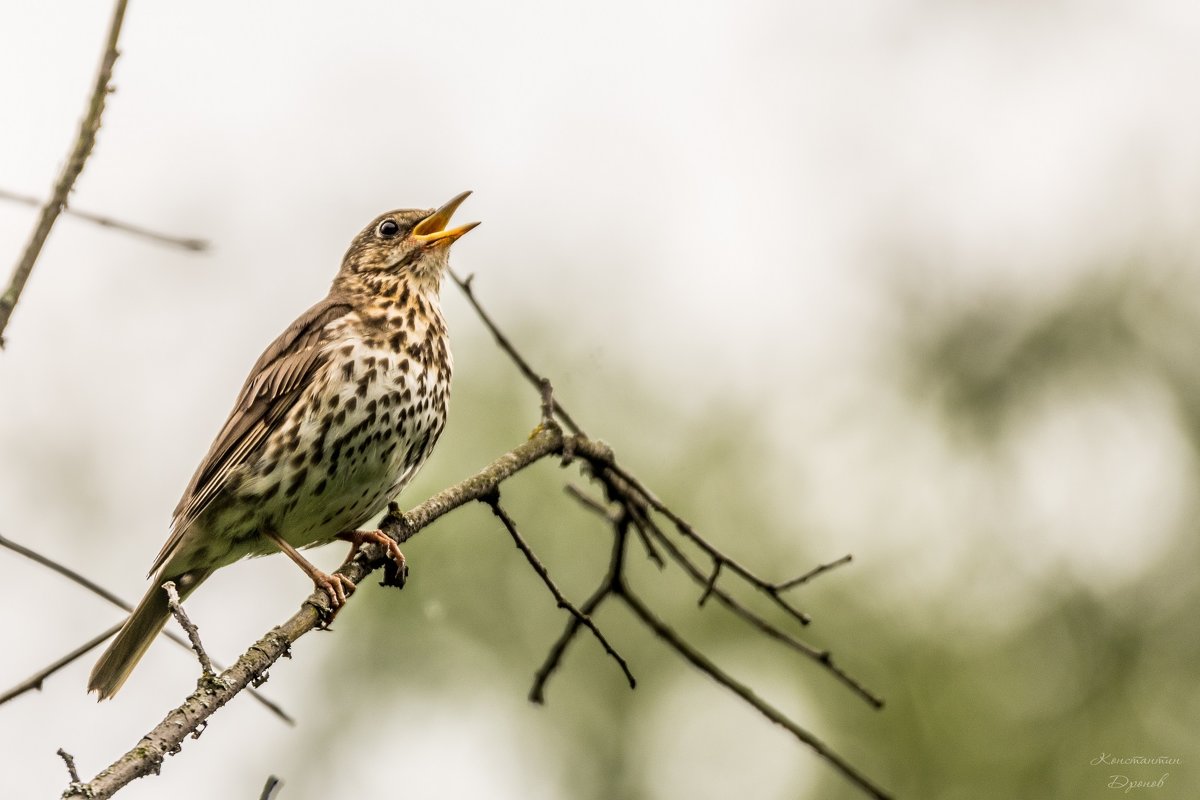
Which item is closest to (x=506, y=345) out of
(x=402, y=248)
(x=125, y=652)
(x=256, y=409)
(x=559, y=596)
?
(x=559, y=596)

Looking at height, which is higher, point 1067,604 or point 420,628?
point 1067,604

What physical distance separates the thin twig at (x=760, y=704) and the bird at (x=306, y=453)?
123 centimetres

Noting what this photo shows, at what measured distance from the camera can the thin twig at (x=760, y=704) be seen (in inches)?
159

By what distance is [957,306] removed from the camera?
16.8 m

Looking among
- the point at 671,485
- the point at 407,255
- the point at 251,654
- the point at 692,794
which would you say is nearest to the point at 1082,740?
the point at 692,794

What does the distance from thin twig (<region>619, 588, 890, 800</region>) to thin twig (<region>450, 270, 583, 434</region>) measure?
700mm

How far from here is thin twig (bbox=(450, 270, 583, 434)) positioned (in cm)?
477

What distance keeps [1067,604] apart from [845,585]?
7.78 ft

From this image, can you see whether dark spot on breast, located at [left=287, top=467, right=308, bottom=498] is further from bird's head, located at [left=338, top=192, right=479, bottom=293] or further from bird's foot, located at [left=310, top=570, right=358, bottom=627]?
bird's head, located at [left=338, top=192, right=479, bottom=293]

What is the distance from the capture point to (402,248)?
718 cm

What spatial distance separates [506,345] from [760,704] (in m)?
1.57

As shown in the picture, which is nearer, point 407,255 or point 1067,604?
point 407,255

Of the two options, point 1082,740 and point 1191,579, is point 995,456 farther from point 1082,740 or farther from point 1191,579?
point 1082,740

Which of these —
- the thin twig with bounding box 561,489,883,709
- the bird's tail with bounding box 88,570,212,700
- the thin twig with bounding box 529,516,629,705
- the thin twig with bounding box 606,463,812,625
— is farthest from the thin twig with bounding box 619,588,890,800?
the bird's tail with bounding box 88,570,212,700
